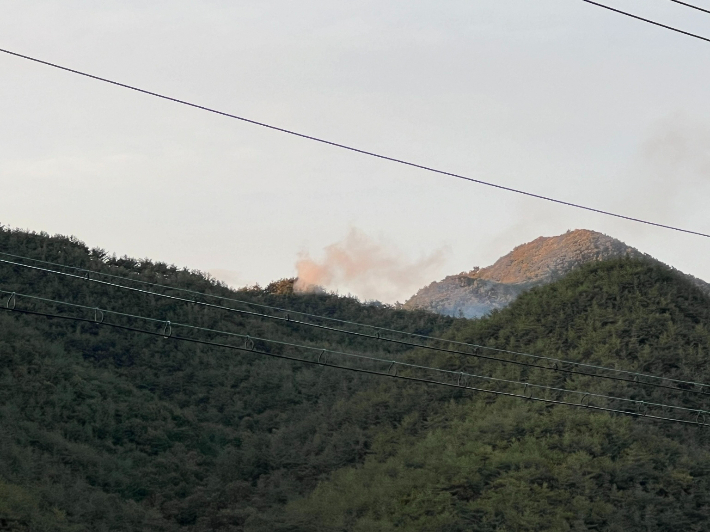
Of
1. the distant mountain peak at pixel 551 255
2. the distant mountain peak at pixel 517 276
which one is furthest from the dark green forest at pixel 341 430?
the distant mountain peak at pixel 551 255

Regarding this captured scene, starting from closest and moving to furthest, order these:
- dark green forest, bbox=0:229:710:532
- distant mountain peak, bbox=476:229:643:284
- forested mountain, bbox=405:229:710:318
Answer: dark green forest, bbox=0:229:710:532 < forested mountain, bbox=405:229:710:318 < distant mountain peak, bbox=476:229:643:284

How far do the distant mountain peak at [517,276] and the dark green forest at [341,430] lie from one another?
2928cm

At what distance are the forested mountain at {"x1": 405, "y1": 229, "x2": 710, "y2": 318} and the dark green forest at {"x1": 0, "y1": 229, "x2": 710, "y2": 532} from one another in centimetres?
2940

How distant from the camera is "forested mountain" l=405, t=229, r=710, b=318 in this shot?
3369 inches

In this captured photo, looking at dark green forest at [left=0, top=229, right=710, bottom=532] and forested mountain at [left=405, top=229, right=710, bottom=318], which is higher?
forested mountain at [left=405, top=229, right=710, bottom=318]

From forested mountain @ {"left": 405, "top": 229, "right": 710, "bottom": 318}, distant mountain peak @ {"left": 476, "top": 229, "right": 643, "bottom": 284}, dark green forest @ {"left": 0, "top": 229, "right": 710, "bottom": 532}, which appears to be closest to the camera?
dark green forest @ {"left": 0, "top": 229, "right": 710, "bottom": 532}

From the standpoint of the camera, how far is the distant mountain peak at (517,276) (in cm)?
8562

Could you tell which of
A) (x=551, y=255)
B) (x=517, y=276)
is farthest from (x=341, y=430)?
(x=517, y=276)

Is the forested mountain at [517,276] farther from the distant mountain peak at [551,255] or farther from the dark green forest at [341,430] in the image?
the dark green forest at [341,430]

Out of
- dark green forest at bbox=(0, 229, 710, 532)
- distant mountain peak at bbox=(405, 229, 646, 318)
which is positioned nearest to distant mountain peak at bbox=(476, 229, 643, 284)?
distant mountain peak at bbox=(405, 229, 646, 318)

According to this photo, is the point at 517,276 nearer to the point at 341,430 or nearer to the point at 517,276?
the point at 517,276

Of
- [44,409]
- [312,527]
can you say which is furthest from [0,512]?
[44,409]

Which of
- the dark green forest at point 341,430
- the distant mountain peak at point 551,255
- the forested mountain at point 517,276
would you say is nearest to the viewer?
the dark green forest at point 341,430

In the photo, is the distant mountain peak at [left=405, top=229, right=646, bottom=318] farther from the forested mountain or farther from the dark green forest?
the dark green forest
